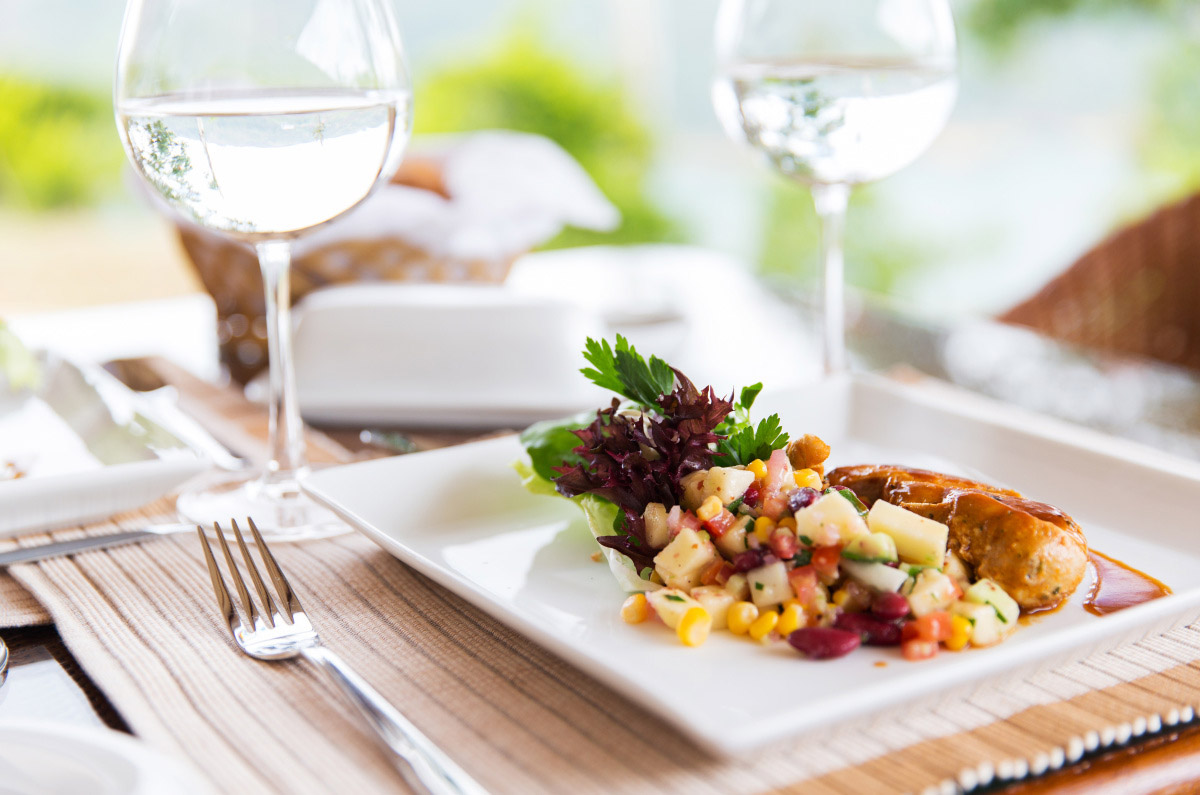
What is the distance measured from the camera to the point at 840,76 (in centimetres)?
169

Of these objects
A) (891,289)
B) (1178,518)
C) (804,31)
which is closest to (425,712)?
(1178,518)

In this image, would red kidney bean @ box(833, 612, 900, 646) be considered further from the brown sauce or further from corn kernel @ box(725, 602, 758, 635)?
the brown sauce

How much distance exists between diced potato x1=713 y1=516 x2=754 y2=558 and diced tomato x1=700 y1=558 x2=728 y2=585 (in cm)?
2

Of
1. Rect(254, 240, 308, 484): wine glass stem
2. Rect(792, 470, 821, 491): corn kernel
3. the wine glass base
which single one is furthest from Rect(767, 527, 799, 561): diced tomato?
→ Rect(254, 240, 308, 484): wine glass stem

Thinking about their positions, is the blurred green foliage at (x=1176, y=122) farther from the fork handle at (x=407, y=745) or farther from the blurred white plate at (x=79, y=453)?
the fork handle at (x=407, y=745)

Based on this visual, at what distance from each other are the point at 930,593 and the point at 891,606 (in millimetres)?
38

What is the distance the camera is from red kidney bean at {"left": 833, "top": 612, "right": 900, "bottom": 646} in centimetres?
95

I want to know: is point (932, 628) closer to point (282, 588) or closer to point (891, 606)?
point (891, 606)

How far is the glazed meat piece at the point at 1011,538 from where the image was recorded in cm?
102

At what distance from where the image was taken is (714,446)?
1.24m

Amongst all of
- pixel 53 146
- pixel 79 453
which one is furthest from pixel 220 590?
pixel 53 146

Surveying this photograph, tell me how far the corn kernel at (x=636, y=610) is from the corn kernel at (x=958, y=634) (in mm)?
268

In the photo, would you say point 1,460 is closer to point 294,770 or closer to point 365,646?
point 365,646

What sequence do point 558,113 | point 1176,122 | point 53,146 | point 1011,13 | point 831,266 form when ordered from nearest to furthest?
point 831,266
point 1176,122
point 1011,13
point 53,146
point 558,113
